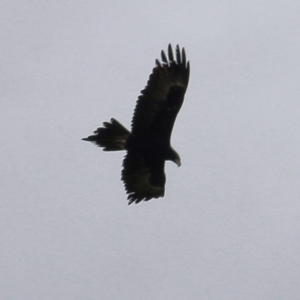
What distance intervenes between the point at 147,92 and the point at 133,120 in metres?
0.60

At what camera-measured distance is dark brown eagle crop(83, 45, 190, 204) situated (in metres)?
25.1

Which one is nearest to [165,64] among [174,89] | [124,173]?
[174,89]

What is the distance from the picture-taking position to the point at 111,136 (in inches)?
1001

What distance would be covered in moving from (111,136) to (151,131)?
68cm

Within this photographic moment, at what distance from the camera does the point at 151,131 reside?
83.6ft

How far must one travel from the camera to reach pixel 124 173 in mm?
26156

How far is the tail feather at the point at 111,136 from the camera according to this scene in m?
25.4

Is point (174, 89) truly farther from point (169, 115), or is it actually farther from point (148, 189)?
point (148, 189)

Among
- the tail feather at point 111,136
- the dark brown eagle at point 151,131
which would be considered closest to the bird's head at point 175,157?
the dark brown eagle at point 151,131

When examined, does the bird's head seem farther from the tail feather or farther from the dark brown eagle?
the tail feather

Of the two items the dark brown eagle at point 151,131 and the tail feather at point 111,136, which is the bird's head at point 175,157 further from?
the tail feather at point 111,136

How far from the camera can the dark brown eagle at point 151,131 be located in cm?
2509

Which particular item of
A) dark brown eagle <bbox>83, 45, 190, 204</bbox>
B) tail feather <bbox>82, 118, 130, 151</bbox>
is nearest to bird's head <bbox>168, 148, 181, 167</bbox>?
dark brown eagle <bbox>83, 45, 190, 204</bbox>

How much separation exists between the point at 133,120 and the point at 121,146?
1.64 ft
